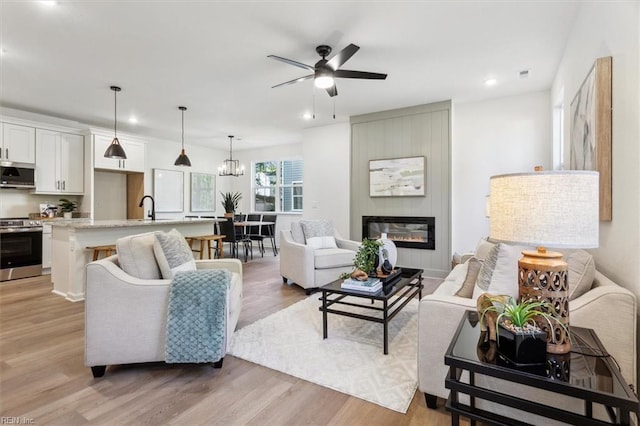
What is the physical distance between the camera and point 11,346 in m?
2.48

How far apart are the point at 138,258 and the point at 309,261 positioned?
2072 mm

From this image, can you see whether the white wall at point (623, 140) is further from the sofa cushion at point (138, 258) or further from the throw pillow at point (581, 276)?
the sofa cushion at point (138, 258)

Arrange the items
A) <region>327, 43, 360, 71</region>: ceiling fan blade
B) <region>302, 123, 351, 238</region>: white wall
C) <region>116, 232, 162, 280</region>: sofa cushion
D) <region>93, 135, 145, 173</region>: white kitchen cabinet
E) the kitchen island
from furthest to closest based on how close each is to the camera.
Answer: <region>302, 123, 351, 238</region>: white wall → <region>93, 135, 145, 173</region>: white kitchen cabinet → the kitchen island → <region>327, 43, 360, 71</region>: ceiling fan blade → <region>116, 232, 162, 280</region>: sofa cushion

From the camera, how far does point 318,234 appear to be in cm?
447

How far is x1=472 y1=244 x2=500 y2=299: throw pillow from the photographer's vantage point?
1704 millimetres

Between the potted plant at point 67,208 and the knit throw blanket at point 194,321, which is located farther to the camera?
the potted plant at point 67,208

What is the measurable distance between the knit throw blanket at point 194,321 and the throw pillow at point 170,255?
0.97ft

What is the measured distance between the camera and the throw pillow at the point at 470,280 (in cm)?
189

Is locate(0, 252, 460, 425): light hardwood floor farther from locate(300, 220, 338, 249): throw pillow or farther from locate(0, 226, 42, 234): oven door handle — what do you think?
locate(0, 226, 42, 234): oven door handle

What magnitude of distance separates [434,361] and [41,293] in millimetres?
4708

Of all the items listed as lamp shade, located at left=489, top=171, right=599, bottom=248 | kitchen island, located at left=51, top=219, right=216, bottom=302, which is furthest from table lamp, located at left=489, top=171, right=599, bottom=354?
kitchen island, located at left=51, top=219, right=216, bottom=302

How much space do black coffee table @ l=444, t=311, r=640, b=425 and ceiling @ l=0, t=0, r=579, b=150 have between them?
2.52 metres

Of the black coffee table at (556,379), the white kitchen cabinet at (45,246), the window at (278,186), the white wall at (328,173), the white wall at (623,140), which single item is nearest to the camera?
the black coffee table at (556,379)

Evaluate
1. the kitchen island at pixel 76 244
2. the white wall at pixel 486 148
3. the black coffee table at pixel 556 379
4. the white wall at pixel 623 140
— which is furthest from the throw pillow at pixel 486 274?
the kitchen island at pixel 76 244
